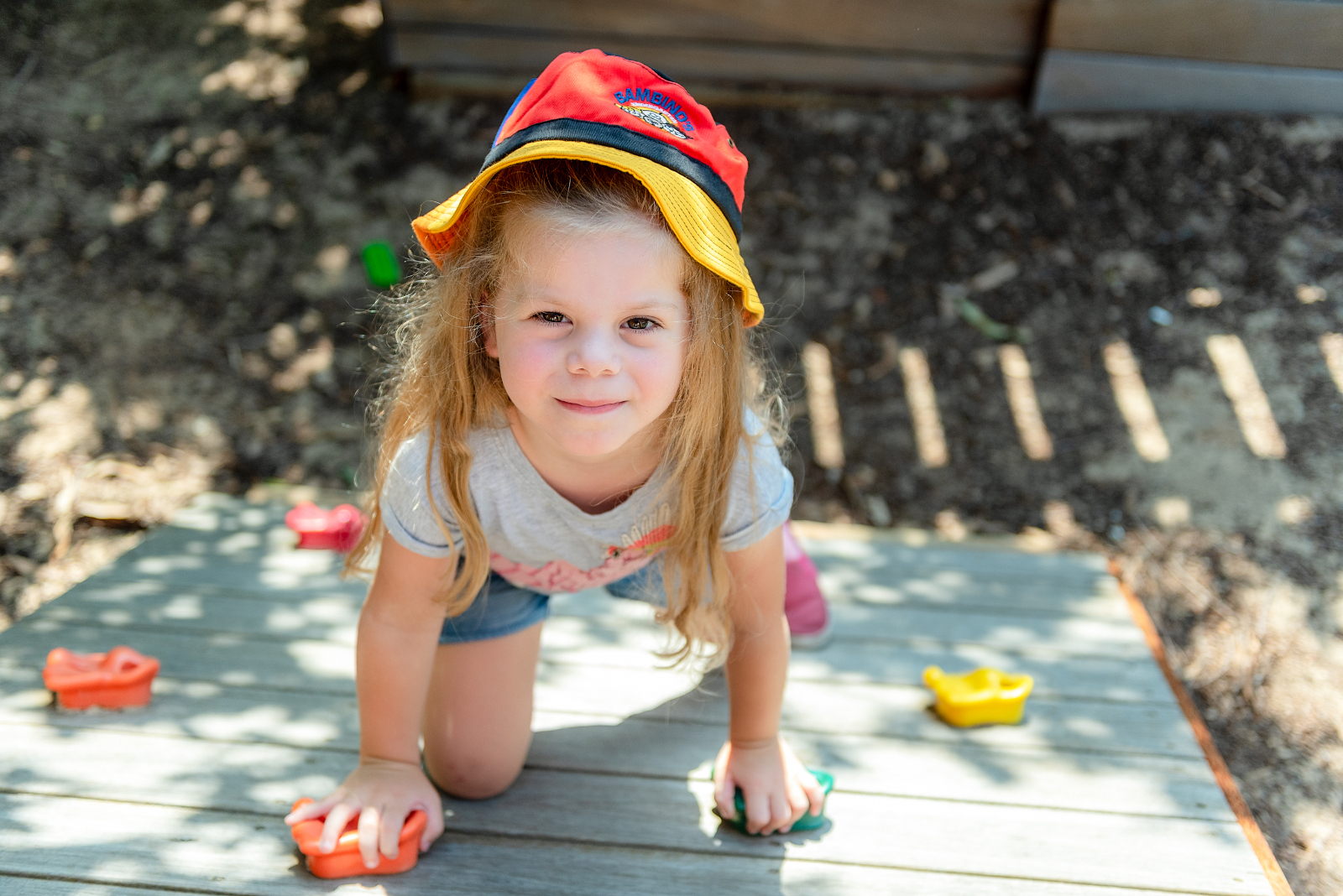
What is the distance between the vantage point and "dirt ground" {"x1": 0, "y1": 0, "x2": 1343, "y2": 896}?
12.8 feet

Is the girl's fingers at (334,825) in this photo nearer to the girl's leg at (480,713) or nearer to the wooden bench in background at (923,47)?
the girl's leg at (480,713)

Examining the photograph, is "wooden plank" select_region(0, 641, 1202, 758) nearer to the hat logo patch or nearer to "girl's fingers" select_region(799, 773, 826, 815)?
"girl's fingers" select_region(799, 773, 826, 815)

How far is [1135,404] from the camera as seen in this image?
14.5ft

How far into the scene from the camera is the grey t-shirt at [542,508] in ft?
6.48

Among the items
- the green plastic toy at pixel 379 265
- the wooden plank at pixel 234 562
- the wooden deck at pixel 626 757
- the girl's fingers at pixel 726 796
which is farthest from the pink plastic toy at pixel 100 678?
the green plastic toy at pixel 379 265

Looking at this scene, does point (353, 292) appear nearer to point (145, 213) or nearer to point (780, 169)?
point (145, 213)

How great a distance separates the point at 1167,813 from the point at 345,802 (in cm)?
173

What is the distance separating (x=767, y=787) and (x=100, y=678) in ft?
5.03

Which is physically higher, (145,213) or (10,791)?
(145,213)

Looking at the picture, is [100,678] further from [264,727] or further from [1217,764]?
[1217,764]

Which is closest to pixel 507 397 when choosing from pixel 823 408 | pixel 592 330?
pixel 592 330

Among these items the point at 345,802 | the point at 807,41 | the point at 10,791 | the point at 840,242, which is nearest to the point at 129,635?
the point at 10,791

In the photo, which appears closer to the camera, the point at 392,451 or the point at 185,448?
the point at 392,451

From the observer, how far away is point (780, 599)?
2129mm
